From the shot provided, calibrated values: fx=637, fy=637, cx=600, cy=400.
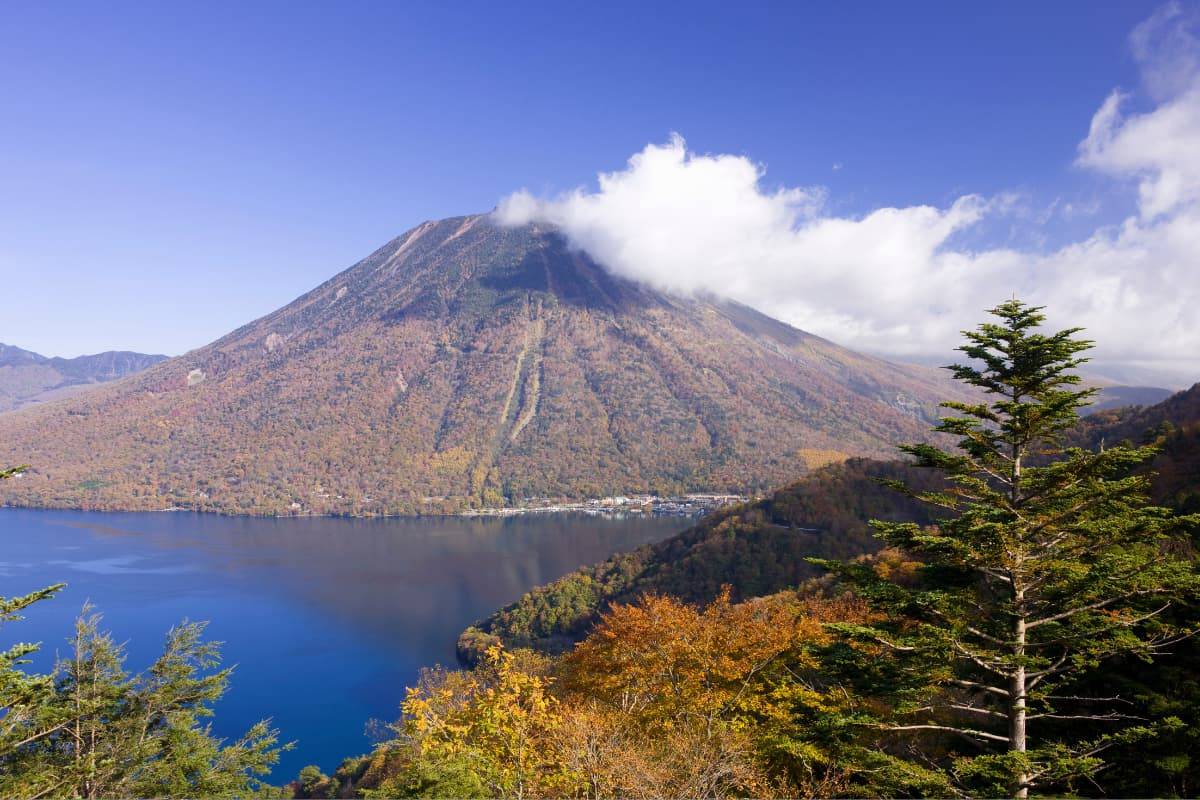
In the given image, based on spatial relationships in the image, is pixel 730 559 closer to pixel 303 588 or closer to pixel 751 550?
pixel 751 550

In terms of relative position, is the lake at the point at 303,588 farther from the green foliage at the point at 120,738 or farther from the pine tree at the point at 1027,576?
the pine tree at the point at 1027,576

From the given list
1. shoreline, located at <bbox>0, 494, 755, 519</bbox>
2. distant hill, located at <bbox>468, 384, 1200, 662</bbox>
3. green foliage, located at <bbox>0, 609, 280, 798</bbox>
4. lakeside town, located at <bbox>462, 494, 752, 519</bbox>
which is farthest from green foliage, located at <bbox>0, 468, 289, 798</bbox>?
lakeside town, located at <bbox>462, 494, 752, 519</bbox>

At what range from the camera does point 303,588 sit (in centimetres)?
7906

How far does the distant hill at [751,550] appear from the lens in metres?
57.3

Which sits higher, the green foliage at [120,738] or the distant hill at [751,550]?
the green foliage at [120,738]

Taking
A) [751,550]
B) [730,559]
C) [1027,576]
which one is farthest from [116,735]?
[751,550]

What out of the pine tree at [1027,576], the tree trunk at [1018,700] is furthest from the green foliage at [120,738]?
the tree trunk at [1018,700]

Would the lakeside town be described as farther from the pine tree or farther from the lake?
the pine tree

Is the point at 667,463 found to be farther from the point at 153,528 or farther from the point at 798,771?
the point at 798,771

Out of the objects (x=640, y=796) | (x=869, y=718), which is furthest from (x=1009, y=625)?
(x=640, y=796)

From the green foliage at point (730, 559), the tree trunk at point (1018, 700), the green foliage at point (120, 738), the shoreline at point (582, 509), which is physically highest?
the tree trunk at point (1018, 700)

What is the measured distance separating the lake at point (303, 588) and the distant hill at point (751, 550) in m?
8.87

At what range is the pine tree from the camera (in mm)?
7359

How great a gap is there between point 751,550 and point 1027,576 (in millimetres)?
58645
